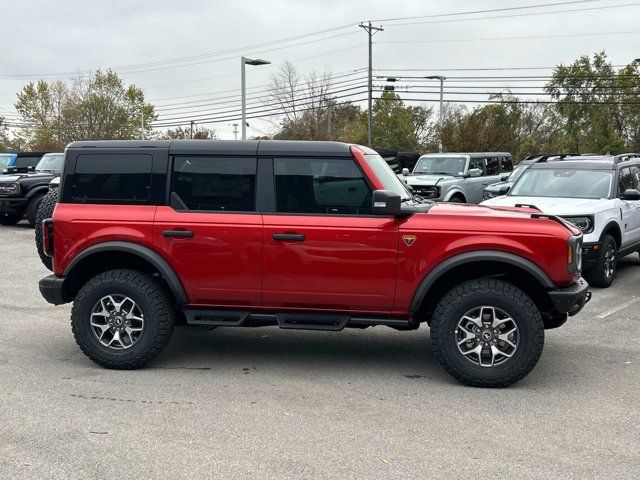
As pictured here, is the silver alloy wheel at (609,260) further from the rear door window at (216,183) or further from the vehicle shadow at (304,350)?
the rear door window at (216,183)

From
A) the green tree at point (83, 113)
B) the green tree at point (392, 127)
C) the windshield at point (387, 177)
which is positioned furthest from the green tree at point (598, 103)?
the windshield at point (387, 177)

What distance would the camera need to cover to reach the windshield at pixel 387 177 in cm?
586

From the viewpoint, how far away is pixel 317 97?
55.6m

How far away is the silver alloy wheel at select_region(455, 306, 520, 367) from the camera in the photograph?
5461mm

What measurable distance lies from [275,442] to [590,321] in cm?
486

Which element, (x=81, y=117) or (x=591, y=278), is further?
(x=81, y=117)

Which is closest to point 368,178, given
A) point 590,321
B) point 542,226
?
point 542,226

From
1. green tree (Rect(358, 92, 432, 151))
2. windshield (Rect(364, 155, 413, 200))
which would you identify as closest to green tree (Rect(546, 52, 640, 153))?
green tree (Rect(358, 92, 432, 151))

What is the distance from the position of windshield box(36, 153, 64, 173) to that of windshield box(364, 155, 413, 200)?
15012mm

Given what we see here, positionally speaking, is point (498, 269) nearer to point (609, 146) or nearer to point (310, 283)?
point (310, 283)

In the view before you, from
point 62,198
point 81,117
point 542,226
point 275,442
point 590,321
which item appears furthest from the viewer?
point 81,117

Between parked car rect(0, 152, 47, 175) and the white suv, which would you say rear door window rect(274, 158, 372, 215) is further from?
parked car rect(0, 152, 47, 175)

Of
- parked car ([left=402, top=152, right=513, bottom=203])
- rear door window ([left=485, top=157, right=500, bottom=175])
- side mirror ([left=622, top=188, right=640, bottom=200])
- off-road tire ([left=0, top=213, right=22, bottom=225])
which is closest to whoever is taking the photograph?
side mirror ([left=622, top=188, right=640, bottom=200])

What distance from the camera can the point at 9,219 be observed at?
1927 centimetres
